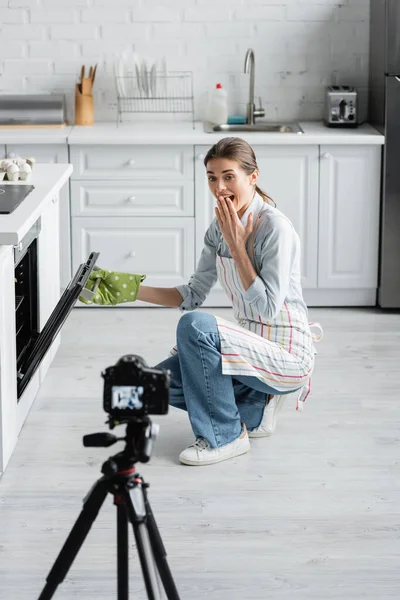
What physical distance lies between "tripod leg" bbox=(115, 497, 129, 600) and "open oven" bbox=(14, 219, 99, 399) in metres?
1.25

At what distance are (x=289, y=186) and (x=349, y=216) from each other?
32 centimetres

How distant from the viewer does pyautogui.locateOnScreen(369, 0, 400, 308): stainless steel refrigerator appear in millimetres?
4590

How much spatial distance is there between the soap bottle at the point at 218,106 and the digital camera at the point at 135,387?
141 inches

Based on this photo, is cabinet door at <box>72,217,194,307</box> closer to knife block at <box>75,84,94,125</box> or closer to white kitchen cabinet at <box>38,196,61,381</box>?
knife block at <box>75,84,94,125</box>

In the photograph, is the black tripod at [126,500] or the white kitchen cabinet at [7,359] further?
the white kitchen cabinet at [7,359]

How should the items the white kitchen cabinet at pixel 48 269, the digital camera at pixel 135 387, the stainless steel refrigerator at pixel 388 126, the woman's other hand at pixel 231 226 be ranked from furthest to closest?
1. the stainless steel refrigerator at pixel 388 126
2. the white kitchen cabinet at pixel 48 269
3. the woman's other hand at pixel 231 226
4. the digital camera at pixel 135 387

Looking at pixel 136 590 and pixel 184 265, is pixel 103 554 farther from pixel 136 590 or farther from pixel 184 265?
pixel 184 265

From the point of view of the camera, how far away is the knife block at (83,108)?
5.01 metres

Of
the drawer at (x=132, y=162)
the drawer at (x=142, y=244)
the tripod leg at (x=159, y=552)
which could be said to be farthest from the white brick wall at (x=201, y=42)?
the tripod leg at (x=159, y=552)

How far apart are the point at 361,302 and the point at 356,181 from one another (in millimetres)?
603

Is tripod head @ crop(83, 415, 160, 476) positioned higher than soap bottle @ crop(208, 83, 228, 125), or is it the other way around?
soap bottle @ crop(208, 83, 228, 125)

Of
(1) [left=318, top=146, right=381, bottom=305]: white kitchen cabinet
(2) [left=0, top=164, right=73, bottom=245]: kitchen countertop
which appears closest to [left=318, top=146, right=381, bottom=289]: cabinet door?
(1) [left=318, top=146, right=381, bottom=305]: white kitchen cabinet

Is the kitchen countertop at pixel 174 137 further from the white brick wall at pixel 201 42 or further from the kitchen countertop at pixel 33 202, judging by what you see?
the kitchen countertop at pixel 33 202

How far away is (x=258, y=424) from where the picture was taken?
129 inches
